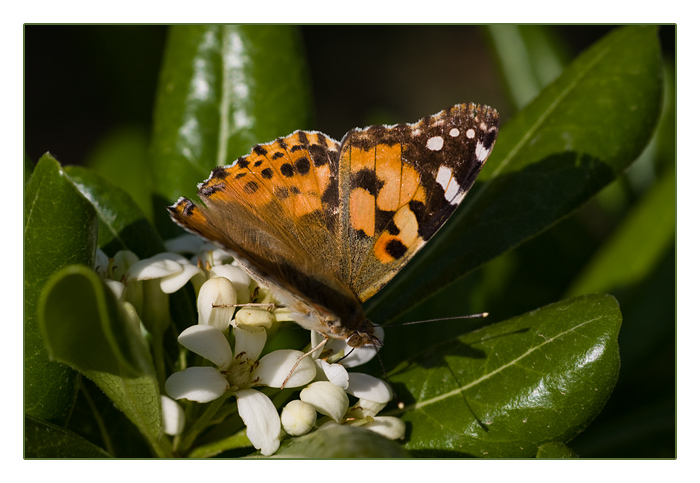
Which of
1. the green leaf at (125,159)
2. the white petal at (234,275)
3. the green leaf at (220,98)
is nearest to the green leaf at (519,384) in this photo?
the white petal at (234,275)

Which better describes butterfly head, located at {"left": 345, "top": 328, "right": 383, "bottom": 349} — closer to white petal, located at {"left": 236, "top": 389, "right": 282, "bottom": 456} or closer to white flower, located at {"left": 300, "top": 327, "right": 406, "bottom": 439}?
white flower, located at {"left": 300, "top": 327, "right": 406, "bottom": 439}

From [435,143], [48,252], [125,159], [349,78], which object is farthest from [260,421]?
[349,78]

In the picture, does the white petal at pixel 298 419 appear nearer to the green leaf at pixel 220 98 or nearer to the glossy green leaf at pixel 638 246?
the green leaf at pixel 220 98

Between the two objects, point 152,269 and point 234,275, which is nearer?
point 152,269

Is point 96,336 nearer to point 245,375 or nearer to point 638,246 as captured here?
point 245,375
